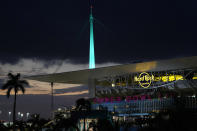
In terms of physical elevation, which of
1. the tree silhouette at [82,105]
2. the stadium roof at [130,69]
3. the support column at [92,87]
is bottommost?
the tree silhouette at [82,105]

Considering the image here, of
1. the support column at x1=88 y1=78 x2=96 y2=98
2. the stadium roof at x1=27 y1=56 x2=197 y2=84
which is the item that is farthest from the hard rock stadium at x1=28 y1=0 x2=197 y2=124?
the support column at x1=88 y1=78 x2=96 y2=98

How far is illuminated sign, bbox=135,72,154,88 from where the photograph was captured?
160 ft

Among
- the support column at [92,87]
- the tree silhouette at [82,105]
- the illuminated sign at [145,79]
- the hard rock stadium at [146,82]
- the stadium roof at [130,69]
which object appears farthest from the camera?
the support column at [92,87]

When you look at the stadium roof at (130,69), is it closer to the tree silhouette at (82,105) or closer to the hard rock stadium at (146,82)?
the hard rock stadium at (146,82)

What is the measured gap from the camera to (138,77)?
165 ft

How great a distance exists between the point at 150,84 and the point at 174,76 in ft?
14.8

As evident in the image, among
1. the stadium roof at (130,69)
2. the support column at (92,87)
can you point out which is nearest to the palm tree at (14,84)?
the stadium roof at (130,69)

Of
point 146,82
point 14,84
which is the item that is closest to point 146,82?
point 146,82

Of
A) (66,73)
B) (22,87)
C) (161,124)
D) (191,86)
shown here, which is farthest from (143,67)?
(161,124)

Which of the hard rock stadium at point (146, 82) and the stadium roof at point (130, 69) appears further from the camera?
the hard rock stadium at point (146, 82)

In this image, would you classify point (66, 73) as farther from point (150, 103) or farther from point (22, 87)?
point (150, 103)

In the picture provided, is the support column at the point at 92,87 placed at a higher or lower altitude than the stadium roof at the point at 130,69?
lower

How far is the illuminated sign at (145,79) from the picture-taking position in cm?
4891

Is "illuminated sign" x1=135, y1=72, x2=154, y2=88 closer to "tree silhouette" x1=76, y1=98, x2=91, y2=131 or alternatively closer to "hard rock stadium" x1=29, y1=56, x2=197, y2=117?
"hard rock stadium" x1=29, y1=56, x2=197, y2=117
